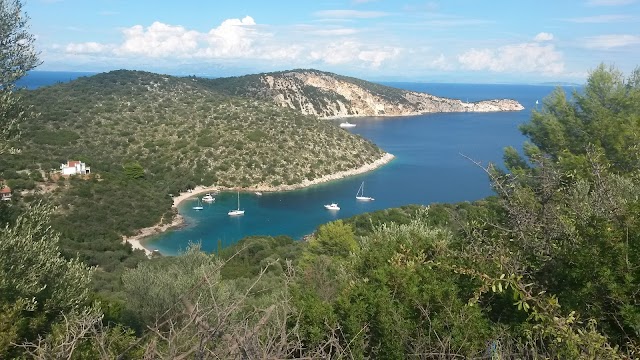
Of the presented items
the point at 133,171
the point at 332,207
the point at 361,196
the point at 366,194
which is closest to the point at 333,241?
the point at 332,207

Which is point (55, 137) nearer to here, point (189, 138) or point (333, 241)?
point (189, 138)

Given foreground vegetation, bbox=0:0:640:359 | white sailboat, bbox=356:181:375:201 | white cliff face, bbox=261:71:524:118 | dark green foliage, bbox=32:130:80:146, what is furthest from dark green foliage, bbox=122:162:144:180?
white cliff face, bbox=261:71:524:118

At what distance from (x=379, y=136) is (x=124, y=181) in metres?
58.0

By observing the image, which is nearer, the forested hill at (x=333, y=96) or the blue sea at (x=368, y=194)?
the blue sea at (x=368, y=194)

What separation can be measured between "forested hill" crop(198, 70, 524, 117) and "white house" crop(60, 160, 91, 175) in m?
61.6

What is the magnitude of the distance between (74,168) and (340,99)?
94.5 m

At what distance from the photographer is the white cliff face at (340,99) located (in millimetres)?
112213

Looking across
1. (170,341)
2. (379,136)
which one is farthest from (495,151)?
(170,341)

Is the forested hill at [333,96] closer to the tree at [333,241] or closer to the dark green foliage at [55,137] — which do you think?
the dark green foliage at [55,137]

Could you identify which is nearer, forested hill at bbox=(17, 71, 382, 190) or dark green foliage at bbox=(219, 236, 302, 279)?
dark green foliage at bbox=(219, 236, 302, 279)

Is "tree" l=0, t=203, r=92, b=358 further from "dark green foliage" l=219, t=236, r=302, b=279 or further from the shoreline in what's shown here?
the shoreline

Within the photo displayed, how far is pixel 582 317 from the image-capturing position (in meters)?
4.38

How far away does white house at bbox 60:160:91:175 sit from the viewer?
114ft

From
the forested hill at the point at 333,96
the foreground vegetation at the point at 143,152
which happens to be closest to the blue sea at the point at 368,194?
the foreground vegetation at the point at 143,152
